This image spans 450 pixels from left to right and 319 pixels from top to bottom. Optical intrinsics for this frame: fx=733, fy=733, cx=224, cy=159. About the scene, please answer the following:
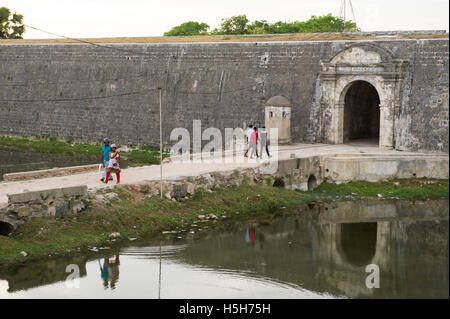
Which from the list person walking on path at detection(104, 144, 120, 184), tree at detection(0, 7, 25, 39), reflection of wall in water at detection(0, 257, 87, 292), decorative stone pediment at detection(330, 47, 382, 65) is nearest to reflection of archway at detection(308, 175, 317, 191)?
decorative stone pediment at detection(330, 47, 382, 65)

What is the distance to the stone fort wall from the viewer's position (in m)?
20.9

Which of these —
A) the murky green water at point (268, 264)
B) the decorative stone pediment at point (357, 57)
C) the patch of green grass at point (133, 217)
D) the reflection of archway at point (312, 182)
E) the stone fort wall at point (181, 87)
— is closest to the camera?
the murky green water at point (268, 264)

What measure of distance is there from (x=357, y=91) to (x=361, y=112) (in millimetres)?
972

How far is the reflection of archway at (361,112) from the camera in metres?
23.4

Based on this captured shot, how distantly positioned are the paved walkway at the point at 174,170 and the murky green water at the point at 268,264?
83.3 inches

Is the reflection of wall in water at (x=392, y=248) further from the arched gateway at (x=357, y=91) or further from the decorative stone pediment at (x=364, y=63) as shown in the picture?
the decorative stone pediment at (x=364, y=63)

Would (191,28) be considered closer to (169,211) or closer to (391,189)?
(391,189)

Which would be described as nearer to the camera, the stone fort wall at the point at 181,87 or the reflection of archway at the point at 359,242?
the reflection of archway at the point at 359,242

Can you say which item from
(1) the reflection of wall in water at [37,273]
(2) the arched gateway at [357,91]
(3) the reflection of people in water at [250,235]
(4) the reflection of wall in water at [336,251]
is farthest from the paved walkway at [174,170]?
(4) the reflection of wall in water at [336,251]

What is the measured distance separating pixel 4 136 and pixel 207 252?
1918 cm

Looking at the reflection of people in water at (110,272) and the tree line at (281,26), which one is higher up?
the tree line at (281,26)

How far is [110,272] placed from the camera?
12594mm

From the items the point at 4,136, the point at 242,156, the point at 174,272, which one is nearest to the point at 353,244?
the point at 174,272

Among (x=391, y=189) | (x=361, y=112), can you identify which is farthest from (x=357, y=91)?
(x=391, y=189)
